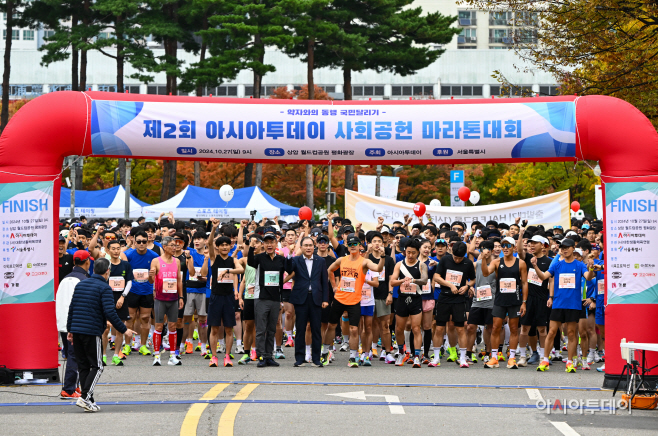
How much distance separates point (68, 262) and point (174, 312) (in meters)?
2.06

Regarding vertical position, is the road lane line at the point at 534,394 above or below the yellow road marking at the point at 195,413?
below

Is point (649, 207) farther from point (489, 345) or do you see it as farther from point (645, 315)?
point (489, 345)

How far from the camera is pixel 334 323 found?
1348cm

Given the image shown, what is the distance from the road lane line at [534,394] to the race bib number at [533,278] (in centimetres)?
275

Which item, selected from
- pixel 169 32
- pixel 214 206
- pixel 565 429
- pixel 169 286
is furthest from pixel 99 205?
pixel 565 429

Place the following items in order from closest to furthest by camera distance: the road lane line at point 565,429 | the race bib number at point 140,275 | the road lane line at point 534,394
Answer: the road lane line at point 565,429 < the road lane line at point 534,394 < the race bib number at point 140,275

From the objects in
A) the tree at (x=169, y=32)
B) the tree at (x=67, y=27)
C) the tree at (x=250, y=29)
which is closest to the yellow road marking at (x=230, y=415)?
the tree at (x=250, y=29)

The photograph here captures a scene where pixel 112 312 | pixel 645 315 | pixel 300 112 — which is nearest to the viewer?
pixel 112 312

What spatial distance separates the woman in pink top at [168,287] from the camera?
43.8 feet

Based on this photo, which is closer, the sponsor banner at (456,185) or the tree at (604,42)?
the tree at (604,42)

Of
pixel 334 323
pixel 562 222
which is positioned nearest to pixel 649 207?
pixel 334 323

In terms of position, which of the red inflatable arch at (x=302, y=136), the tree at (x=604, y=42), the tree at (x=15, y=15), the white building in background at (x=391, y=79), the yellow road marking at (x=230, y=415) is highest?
the white building in background at (x=391, y=79)

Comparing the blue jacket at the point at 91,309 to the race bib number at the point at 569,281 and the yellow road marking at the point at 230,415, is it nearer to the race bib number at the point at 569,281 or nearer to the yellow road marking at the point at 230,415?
the yellow road marking at the point at 230,415

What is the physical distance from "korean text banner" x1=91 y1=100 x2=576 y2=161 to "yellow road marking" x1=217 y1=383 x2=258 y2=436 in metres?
3.68
